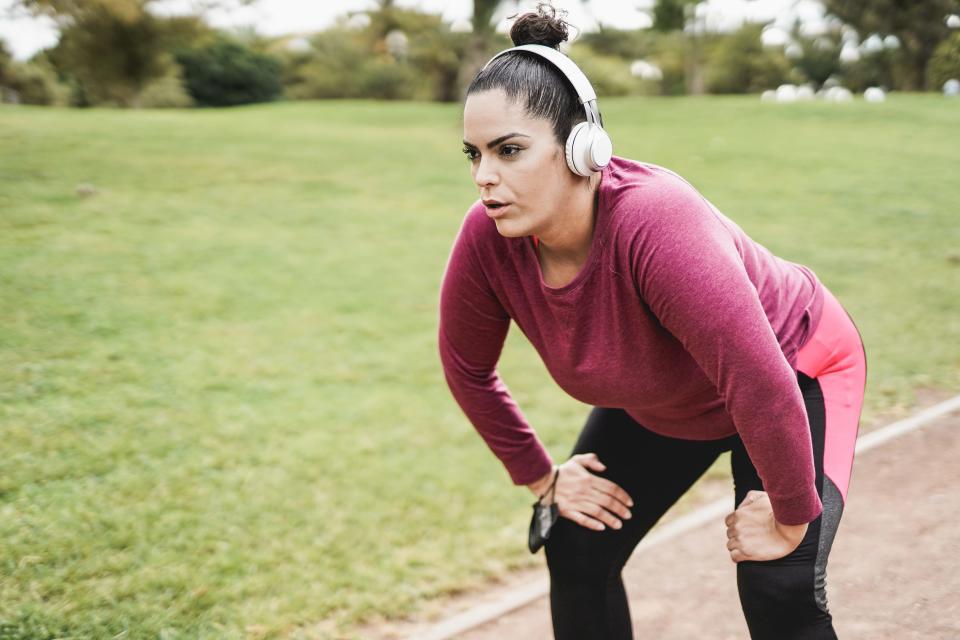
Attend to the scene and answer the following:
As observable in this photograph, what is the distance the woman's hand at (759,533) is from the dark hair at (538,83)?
1003 mm

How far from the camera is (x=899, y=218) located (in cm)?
1052

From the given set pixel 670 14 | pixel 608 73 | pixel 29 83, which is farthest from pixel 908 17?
pixel 608 73

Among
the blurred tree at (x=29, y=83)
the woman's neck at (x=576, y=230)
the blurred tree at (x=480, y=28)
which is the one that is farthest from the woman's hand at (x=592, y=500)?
the blurred tree at (x=29, y=83)

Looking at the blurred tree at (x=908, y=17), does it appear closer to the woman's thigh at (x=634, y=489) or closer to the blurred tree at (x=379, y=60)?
the woman's thigh at (x=634, y=489)

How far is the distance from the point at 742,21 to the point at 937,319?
3958 centimetres

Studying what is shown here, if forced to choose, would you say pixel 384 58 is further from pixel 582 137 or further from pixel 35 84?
pixel 582 137

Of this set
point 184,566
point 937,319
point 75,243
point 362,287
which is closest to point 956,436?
point 937,319

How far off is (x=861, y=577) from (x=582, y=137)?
2.52 metres

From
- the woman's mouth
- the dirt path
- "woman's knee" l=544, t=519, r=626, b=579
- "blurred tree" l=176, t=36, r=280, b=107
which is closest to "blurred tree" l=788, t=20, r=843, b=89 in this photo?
"blurred tree" l=176, t=36, r=280, b=107

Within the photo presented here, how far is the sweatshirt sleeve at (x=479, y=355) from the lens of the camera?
7.07 feet

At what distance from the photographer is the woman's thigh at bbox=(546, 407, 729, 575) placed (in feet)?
7.35

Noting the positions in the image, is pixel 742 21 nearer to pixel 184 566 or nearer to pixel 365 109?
pixel 365 109

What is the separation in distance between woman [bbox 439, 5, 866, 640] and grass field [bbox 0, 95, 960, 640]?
57.2 inches

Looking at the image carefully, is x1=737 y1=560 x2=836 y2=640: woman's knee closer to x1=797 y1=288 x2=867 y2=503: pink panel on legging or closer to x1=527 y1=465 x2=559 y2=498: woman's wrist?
x1=797 y1=288 x2=867 y2=503: pink panel on legging
